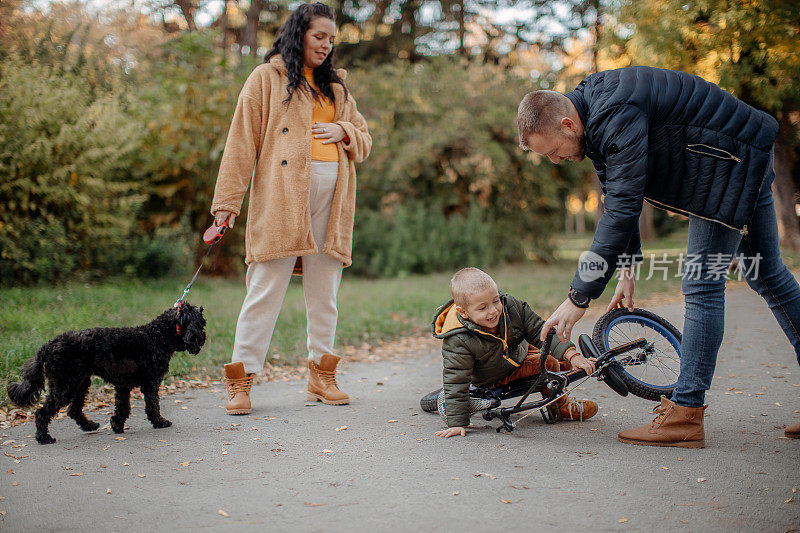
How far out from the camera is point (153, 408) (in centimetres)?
417

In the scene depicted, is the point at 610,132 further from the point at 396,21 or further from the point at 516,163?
the point at 396,21

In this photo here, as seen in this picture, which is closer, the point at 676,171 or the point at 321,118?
the point at 676,171

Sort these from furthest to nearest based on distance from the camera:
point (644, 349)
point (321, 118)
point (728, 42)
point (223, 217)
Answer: point (728, 42) < point (321, 118) < point (223, 217) < point (644, 349)

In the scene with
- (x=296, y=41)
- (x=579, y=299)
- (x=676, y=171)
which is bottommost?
(x=579, y=299)

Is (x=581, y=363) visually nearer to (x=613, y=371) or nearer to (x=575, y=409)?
(x=613, y=371)

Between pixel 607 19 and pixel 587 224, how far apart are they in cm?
3360

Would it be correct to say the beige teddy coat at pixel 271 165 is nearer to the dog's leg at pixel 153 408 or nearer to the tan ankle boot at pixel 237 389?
the tan ankle boot at pixel 237 389

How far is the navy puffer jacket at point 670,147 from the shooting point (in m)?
3.35

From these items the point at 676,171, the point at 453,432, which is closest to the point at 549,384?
the point at 453,432

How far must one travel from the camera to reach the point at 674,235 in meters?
31.5

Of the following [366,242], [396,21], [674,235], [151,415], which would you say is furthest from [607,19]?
[674,235]

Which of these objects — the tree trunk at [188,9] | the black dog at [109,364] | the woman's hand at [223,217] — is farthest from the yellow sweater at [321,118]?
the tree trunk at [188,9]

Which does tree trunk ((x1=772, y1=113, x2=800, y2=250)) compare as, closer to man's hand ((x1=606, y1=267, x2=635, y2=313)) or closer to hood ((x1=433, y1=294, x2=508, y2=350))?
man's hand ((x1=606, y1=267, x2=635, y2=313))

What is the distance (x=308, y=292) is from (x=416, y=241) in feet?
32.4
